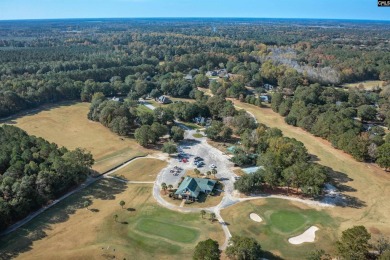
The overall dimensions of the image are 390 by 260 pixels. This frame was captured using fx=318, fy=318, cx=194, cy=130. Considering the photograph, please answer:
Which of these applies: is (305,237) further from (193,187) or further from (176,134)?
(176,134)

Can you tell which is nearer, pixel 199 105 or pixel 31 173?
pixel 31 173

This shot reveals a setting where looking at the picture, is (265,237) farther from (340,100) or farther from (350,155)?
(340,100)

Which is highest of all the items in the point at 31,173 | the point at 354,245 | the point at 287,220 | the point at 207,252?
the point at 31,173

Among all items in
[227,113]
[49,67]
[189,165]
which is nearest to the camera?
[189,165]

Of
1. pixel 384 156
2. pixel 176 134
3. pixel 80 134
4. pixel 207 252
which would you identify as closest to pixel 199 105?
pixel 176 134

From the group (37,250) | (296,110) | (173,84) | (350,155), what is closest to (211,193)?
(37,250)

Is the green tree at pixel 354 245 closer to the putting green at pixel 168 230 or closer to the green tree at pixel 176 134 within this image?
the putting green at pixel 168 230
